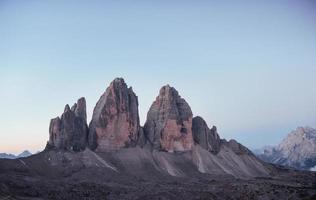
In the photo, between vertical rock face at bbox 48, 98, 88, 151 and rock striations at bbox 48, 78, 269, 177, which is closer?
vertical rock face at bbox 48, 98, 88, 151

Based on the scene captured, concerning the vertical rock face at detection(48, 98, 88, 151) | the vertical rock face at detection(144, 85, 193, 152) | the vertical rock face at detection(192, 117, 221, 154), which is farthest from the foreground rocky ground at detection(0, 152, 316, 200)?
the vertical rock face at detection(192, 117, 221, 154)

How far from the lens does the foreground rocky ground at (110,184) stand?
353 ft

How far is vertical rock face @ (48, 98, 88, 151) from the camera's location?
6560 inches

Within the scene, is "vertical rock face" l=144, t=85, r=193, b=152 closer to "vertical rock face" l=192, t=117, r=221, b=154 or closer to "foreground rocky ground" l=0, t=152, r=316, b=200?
"vertical rock face" l=192, t=117, r=221, b=154

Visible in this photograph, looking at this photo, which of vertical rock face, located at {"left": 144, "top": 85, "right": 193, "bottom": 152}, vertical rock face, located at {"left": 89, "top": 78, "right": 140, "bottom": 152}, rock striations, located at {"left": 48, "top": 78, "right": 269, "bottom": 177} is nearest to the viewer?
rock striations, located at {"left": 48, "top": 78, "right": 269, "bottom": 177}

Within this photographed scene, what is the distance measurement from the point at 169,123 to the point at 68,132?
4164 centimetres

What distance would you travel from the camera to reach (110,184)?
127 m

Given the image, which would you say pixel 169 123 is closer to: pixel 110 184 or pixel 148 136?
pixel 148 136

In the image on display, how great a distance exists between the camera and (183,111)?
7648 inches

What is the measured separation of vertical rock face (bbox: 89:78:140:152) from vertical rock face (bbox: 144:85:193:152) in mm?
9134

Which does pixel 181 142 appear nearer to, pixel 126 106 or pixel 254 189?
pixel 126 106

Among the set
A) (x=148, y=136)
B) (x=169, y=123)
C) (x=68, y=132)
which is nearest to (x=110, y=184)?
(x=68, y=132)

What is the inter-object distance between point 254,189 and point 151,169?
5354cm

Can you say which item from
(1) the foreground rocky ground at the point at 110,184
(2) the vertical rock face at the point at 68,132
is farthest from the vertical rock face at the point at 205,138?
(2) the vertical rock face at the point at 68,132
